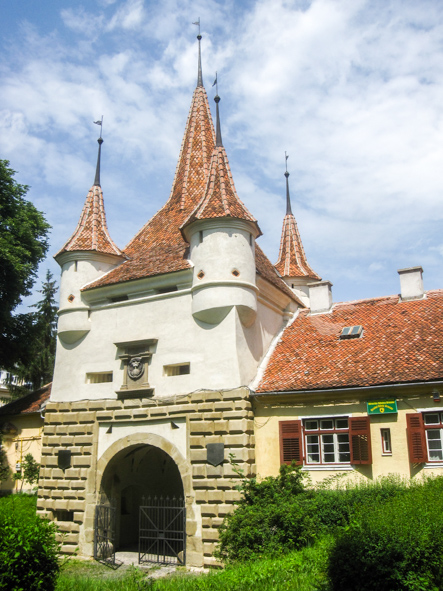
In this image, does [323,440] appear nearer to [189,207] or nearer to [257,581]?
[257,581]

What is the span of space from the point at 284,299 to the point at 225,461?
701 cm

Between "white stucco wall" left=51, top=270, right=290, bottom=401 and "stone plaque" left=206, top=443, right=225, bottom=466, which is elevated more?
"white stucco wall" left=51, top=270, right=290, bottom=401

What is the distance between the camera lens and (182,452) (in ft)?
55.9

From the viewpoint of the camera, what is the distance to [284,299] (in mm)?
21250

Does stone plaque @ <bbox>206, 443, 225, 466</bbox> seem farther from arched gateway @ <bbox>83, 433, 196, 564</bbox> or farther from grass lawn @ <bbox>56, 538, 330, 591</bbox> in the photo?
grass lawn @ <bbox>56, 538, 330, 591</bbox>

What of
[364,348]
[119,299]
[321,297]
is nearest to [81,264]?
[119,299]

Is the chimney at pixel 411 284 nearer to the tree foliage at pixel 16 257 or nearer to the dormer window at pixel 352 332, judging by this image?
the dormer window at pixel 352 332

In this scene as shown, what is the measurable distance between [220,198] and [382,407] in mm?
8223

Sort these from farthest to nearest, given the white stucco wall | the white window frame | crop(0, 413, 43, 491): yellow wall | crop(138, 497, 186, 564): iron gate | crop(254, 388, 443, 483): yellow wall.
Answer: crop(0, 413, 43, 491): yellow wall < the white stucco wall < crop(138, 497, 186, 564): iron gate < the white window frame < crop(254, 388, 443, 483): yellow wall

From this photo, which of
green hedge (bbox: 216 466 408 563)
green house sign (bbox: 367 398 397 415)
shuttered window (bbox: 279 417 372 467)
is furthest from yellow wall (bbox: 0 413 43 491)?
green house sign (bbox: 367 398 397 415)

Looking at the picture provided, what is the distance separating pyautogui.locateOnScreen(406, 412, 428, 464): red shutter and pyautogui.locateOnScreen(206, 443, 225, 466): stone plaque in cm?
503

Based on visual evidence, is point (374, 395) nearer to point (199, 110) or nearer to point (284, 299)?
point (284, 299)

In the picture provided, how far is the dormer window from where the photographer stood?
18.8 m

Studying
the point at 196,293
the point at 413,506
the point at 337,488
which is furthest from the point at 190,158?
the point at 413,506
